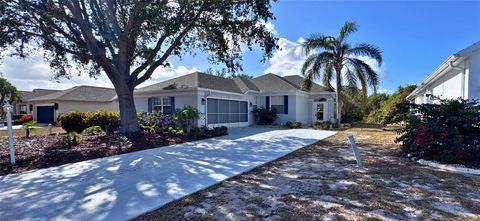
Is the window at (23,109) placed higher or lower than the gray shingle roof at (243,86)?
lower

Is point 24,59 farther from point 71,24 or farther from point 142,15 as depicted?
point 142,15

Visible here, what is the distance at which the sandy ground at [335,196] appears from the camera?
3.95 metres

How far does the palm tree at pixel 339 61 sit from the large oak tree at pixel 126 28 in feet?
25.2

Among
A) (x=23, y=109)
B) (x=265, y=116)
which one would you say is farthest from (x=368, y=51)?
(x=23, y=109)

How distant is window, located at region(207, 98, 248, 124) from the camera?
18359mm

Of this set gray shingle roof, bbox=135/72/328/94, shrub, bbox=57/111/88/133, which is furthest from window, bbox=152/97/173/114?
shrub, bbox=57/111/88/133

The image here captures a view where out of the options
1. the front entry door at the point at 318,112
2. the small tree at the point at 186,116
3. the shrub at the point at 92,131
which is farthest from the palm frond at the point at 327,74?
the shrub at the point at 92,131

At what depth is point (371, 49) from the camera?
18.9 meters

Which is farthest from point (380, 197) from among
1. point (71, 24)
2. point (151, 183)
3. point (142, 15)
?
point (71, 24)

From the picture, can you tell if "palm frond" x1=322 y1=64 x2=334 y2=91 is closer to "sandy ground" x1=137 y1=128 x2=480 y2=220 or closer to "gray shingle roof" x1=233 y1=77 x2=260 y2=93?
"gray shingle roof" x1=233 y1=77 x2=260 y2=93

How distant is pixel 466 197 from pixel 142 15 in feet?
36.0

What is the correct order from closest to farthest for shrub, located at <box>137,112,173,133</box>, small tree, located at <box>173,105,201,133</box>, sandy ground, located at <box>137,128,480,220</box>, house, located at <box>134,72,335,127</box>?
1. sandy ground, located at <box>137,128,480,220</box>
2. small tree, located at <box>173,105,201,133</box>
3. shrub, located at <box>137,112,173,133</box>
4. house, located at <box>134,72,335,127</box>

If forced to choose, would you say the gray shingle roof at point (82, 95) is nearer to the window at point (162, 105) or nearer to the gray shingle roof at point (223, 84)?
the gray shingle roof at point (223, 84)

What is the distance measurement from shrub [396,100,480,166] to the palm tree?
1101 centimetres
